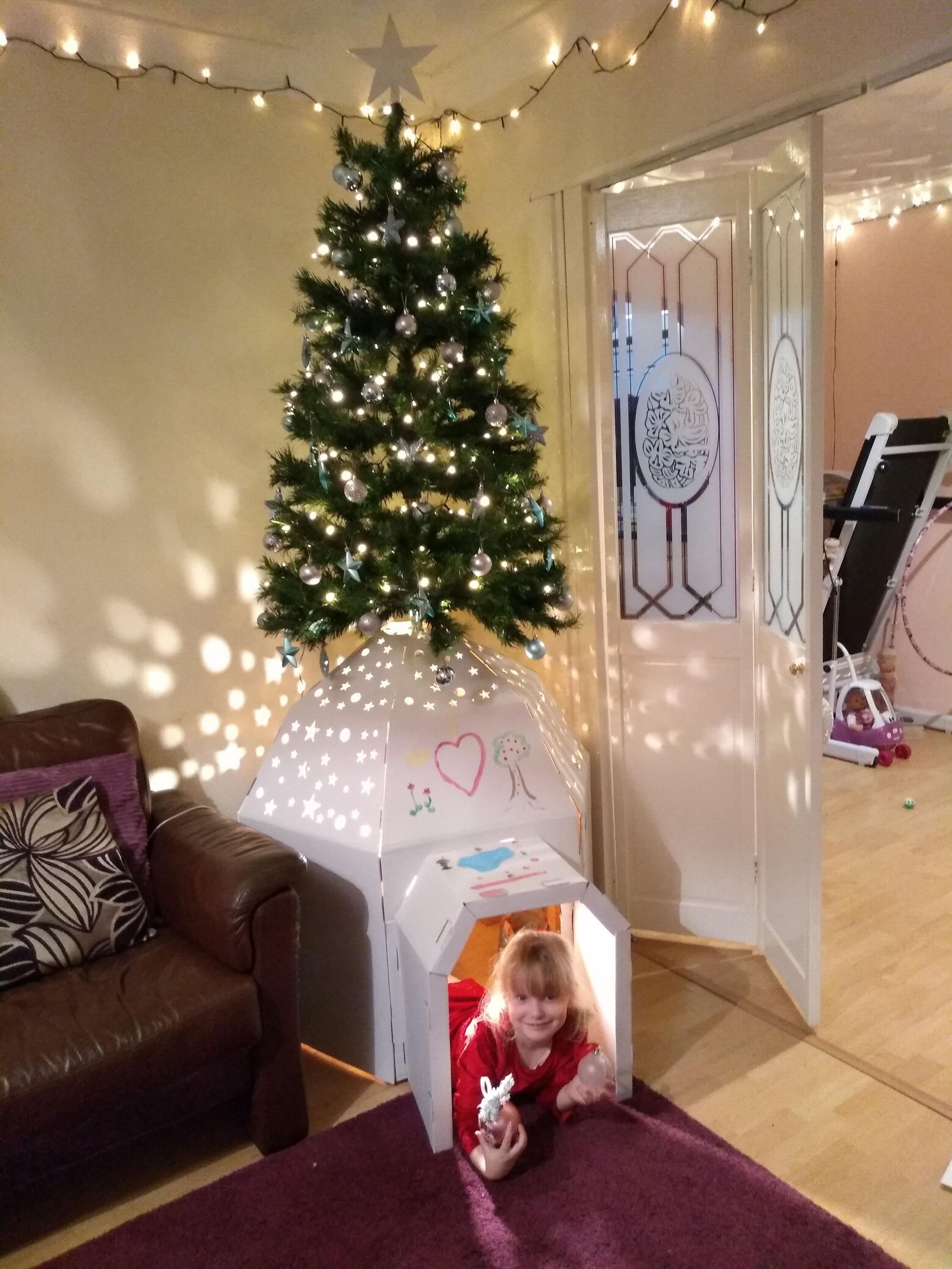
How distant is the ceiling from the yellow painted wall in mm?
253

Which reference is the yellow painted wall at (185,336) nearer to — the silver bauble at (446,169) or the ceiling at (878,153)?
the ceiling at (878,153)

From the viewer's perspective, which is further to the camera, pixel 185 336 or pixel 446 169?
pixel 185 336

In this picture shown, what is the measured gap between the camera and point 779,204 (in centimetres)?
244

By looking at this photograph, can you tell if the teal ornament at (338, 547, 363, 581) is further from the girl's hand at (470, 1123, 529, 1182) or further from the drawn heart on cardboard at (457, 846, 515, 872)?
the girl's hand at (470, 1123, 529, 1182)

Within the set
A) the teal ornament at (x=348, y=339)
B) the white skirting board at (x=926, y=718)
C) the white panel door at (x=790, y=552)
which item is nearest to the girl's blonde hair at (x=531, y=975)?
the white panel door at (x=790, y=552)

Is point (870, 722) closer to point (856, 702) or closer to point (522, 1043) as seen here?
point (856, 702)

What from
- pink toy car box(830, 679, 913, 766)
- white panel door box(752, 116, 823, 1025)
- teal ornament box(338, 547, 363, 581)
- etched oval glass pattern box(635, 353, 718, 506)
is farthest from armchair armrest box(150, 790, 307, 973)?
pink toy car box(830, 679, 913, 766)

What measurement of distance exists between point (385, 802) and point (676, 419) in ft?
4.63

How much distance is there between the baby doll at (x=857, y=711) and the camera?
4.53 meters

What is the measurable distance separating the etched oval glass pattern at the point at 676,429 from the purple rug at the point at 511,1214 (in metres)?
1.69

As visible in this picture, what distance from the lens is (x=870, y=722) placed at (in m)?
4.52

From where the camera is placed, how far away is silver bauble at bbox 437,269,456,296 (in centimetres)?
220

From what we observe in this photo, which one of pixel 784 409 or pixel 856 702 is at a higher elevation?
pixel 784 409

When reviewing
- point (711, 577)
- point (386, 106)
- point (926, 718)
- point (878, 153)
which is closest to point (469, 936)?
point (711, 577)
